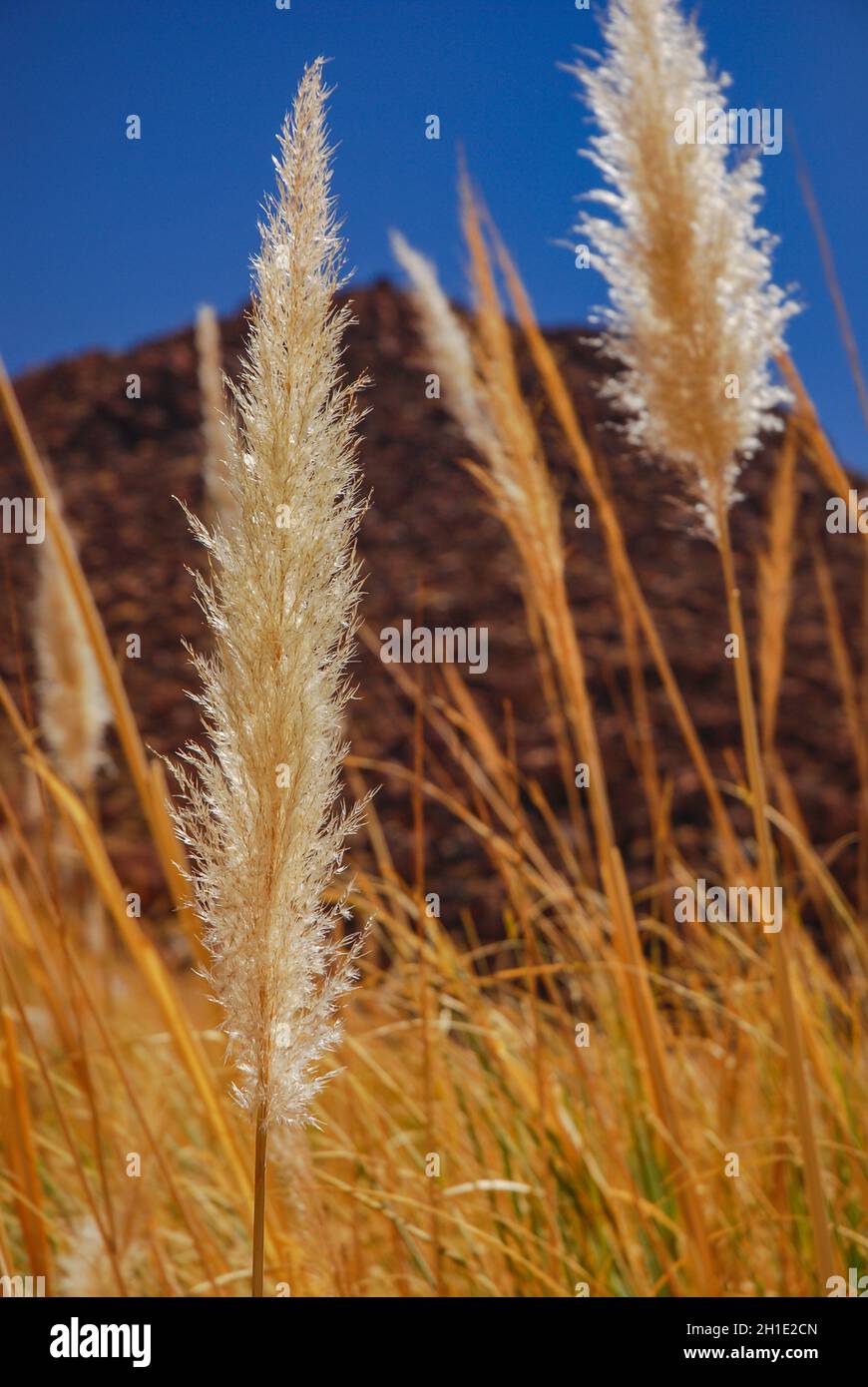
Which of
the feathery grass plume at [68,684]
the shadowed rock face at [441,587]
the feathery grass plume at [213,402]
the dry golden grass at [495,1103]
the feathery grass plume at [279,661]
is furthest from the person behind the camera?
the shadowed rock face at [441,587]

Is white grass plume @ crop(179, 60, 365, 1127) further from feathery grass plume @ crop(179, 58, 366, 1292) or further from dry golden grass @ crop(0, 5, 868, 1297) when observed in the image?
dry golden grass @ crop(0, 5, 868, 1297)

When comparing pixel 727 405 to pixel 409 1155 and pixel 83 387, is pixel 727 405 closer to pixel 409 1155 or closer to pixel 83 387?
pixel 409 1155

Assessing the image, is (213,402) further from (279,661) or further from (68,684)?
(279,661)

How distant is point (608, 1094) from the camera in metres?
1.61

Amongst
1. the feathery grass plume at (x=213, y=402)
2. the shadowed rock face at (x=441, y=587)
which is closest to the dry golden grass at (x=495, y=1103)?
the feathery grass plume at (x=213, y=402)

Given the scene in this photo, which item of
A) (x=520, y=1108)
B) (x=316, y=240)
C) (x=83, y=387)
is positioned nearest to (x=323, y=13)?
(x=316, y=240)

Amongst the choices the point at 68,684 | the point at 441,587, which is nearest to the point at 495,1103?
the point at 68,684

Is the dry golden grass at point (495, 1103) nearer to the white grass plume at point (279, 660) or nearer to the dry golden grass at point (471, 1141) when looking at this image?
the dry golden grass at point (471, 1141)

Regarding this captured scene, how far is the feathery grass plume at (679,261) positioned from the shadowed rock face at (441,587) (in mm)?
4398

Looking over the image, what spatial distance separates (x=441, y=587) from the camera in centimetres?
921

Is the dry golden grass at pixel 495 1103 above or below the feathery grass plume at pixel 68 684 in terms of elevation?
below

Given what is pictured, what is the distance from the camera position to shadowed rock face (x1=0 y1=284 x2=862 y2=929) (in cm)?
683

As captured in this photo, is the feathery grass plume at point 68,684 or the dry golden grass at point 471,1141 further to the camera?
the feathery grass plume at point 68,684

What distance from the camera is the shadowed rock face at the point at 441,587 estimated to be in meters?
6.83
